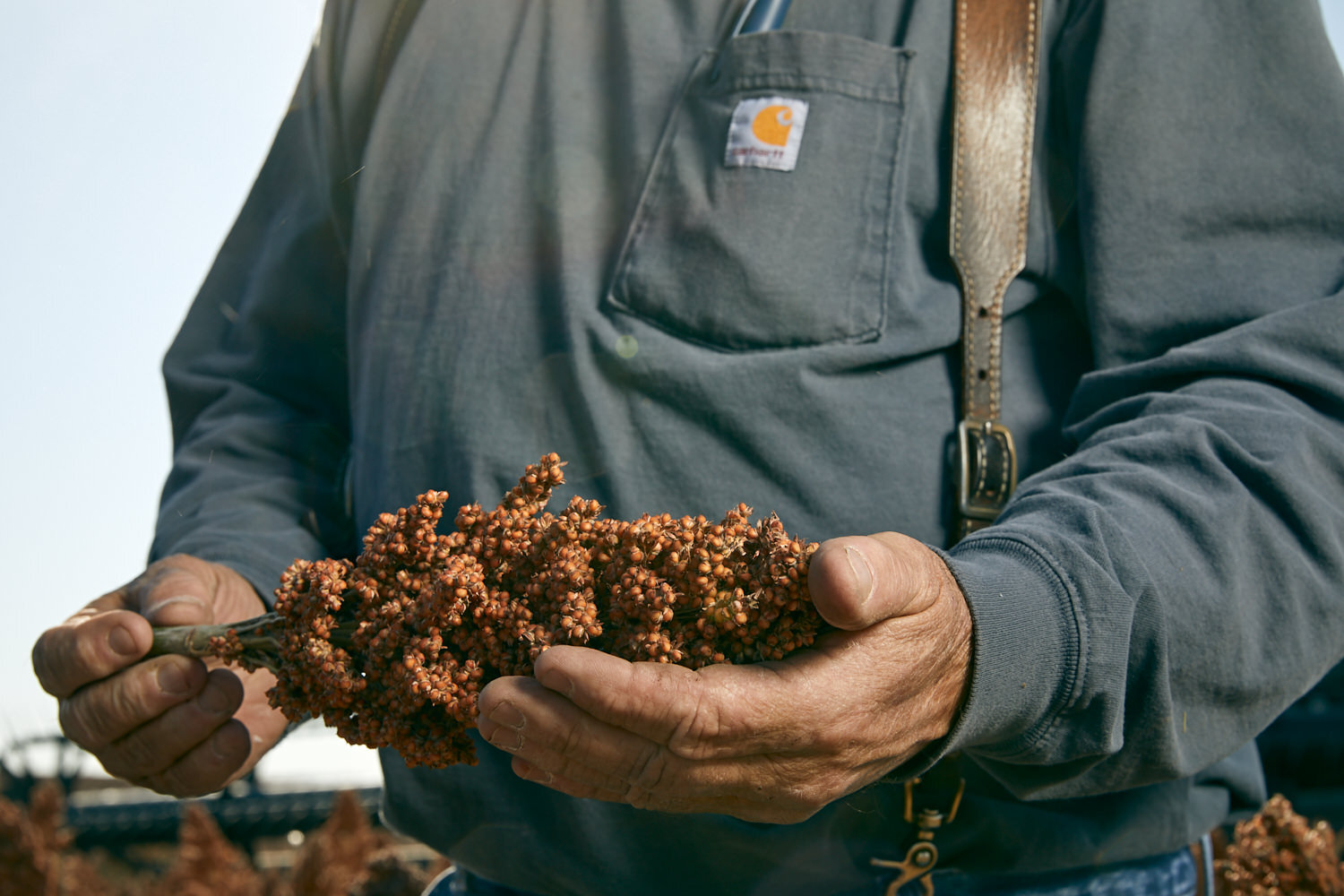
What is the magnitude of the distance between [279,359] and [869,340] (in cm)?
171

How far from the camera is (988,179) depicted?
1.92m

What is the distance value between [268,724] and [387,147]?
4.84ft

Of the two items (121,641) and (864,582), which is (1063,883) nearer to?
(864,582)

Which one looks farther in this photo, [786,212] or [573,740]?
[786,212]

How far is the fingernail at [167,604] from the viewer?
183 centimetres

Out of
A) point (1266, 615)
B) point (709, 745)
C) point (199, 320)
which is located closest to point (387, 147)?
point (199, 320)

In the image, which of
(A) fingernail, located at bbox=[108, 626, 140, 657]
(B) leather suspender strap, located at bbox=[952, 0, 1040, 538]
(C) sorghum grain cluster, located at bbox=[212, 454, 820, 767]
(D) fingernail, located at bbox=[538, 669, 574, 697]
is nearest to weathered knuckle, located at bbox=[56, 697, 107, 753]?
(A) fingernail, located at bbox=[108, 626, 140, 657]

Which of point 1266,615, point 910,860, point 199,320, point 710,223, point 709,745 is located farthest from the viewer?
point 199,320

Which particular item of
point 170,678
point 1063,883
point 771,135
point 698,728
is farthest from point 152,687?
point 1063,883

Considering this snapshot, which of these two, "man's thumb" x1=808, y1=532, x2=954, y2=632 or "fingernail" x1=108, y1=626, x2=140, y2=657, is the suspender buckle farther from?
"fingernail" x1=108, y1=626, x2=140, y2=657

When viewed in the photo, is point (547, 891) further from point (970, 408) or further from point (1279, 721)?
point (1279, 721)

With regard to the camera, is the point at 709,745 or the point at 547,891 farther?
the point at 547,891

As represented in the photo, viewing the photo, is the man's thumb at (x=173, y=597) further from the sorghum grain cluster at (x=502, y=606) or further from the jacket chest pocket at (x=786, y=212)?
the jacket chest pocket at (x=786, y=212)

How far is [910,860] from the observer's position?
1.77 m
